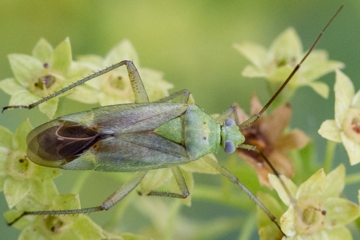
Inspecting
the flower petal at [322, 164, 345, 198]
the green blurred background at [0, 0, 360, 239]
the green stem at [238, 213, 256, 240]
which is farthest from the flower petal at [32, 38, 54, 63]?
the flower petal at [322, 164, 345, 198]

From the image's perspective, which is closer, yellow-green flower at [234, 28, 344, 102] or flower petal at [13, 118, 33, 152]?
flower petal at [13, 118, 33, 152]

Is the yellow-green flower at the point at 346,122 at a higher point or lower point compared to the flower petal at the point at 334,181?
higher

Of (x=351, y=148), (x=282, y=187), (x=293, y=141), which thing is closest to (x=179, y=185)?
(x=282, y=187)

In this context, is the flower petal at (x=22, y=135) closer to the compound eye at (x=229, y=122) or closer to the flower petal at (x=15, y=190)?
the flower petal at (x=15, y=190)

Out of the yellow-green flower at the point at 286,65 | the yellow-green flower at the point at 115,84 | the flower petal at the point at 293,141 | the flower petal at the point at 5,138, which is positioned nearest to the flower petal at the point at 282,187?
the flower petal at the point at 293,141

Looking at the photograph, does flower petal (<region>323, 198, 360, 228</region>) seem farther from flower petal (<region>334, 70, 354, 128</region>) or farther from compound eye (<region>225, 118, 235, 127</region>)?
compound eye (<region>225, 118, 235, 127</region>)

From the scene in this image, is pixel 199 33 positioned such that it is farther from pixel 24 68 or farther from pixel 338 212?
pixel 338 212

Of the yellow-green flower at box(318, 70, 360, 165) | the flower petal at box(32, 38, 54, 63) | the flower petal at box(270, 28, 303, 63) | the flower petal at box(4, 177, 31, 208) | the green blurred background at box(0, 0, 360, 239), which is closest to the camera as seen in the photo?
the flower petal at box(4, 177, 31, 208)
